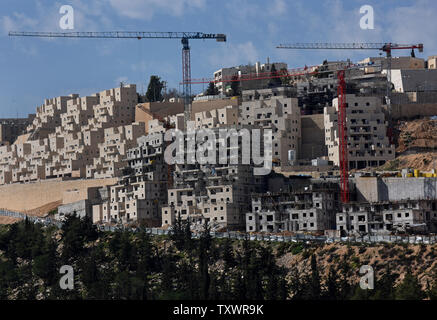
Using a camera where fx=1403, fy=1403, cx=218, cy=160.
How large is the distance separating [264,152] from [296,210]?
1195 centimetres

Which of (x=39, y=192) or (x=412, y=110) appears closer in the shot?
(x=412, y=110)

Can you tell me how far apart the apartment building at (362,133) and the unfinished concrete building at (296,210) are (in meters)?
10.8

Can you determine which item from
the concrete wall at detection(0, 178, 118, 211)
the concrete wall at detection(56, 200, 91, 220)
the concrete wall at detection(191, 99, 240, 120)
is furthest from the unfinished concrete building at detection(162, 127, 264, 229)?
the concrete wall at detection(191, 99, 240, 120)

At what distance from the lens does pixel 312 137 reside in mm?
126875

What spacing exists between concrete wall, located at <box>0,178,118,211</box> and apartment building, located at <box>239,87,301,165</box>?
1436 cm

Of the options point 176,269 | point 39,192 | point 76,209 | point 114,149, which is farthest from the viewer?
point 39,192

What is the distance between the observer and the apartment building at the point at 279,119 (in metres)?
123

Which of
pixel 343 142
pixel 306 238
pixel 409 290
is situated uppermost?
pixel 343 142

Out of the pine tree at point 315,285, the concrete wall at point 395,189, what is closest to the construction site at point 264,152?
the concrete wall at point 395,189

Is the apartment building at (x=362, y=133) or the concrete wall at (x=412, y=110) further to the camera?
the concrete wall at (x=412, y=110)

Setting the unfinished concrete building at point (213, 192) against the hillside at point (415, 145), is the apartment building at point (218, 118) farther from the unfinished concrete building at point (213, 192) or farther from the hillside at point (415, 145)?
the hillside at point (415, 145)

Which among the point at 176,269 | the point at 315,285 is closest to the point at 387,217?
the point at 315,285

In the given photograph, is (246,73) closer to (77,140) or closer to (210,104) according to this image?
(210,104)

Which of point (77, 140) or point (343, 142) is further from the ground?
point (77, 140)
